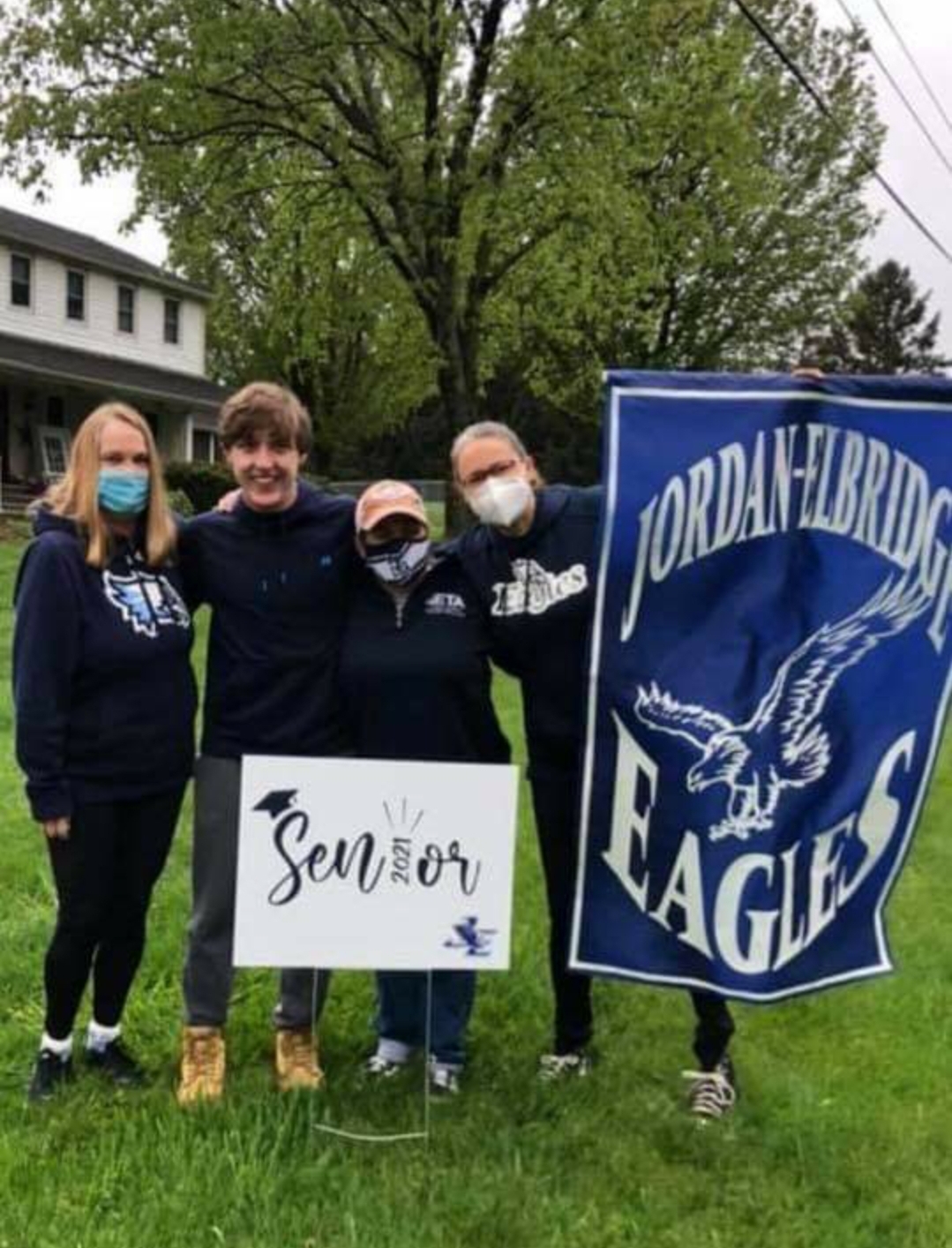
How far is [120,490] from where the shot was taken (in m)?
3.79

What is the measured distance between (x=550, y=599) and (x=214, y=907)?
134 centimetres

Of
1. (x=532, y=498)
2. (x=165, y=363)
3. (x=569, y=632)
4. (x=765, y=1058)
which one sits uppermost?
(x=165, y=363)

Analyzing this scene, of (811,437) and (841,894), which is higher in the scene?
(811,437)

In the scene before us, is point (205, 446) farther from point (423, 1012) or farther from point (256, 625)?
point (256, 625)

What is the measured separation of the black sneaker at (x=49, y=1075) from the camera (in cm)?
400

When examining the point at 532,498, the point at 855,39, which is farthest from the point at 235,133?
the point at 855,39

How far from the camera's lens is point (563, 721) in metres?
4.04

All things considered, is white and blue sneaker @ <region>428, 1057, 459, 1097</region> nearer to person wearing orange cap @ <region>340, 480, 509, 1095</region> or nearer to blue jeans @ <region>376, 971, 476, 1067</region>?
blue jeans @ <region>376, 971, 476, 1067</region>

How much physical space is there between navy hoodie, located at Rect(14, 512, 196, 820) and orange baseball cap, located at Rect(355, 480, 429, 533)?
1.92ft

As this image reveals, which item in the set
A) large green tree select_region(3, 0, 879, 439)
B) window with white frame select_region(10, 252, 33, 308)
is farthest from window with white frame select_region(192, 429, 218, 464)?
large green tree select_region(3, 0, 879, 439)

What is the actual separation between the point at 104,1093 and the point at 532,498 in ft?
7.06

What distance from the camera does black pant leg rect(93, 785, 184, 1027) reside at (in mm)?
3902

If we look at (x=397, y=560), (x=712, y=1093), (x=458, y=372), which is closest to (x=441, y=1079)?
A: (x=712, y=1093)

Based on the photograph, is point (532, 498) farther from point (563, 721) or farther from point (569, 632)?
point (563, 721)
